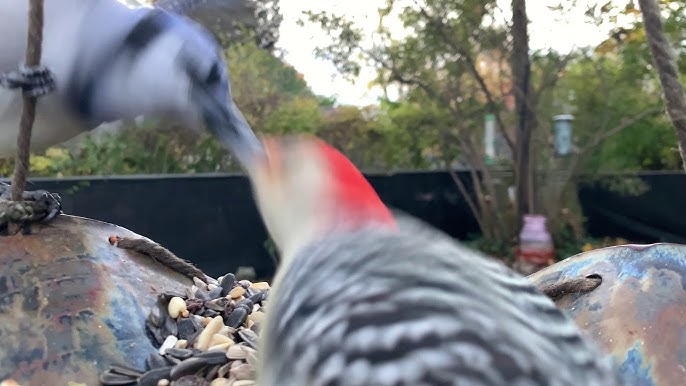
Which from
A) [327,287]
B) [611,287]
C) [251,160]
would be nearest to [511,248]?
[611,287]

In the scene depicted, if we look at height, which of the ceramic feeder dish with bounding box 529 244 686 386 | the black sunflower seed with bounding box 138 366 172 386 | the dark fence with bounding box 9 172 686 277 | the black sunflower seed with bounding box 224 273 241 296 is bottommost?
the dark fence with bounding box 9 172 686 277

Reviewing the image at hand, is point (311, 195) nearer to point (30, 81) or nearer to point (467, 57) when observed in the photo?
point (30, 81)

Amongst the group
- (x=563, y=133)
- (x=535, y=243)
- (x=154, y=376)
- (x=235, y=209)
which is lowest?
(x=535, y=243)

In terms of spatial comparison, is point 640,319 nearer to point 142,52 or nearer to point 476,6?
point 142,52

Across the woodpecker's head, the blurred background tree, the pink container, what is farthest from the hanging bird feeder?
the woodpecker's head

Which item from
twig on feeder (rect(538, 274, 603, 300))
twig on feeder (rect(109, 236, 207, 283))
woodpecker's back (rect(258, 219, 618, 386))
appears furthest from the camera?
twig on feeder (rect(109, 236, 207, 283))

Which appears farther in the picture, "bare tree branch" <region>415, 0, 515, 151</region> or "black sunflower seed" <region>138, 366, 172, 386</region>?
"bare tree branch" <region>415, 0, 515, 151</region>

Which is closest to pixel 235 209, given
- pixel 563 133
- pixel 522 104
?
pixel 522 104

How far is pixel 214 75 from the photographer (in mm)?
1049

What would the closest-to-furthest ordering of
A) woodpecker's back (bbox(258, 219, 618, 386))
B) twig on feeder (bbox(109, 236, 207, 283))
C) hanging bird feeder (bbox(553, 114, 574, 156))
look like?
woodpecker's back (bbox(258, 219, 618, 386)) < twig on feeder (bbox(109, 236, 207, 283)) < hanging bird feeder (bbox(553, 114, 574, 156))

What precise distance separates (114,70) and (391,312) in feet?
2.68

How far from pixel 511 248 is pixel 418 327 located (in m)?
3.74

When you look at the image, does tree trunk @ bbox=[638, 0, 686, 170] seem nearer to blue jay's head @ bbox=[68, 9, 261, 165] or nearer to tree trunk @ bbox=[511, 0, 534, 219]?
blue jay's head @ bbox=[68, 9, 261, 165]

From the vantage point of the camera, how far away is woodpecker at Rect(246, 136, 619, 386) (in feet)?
1.33
